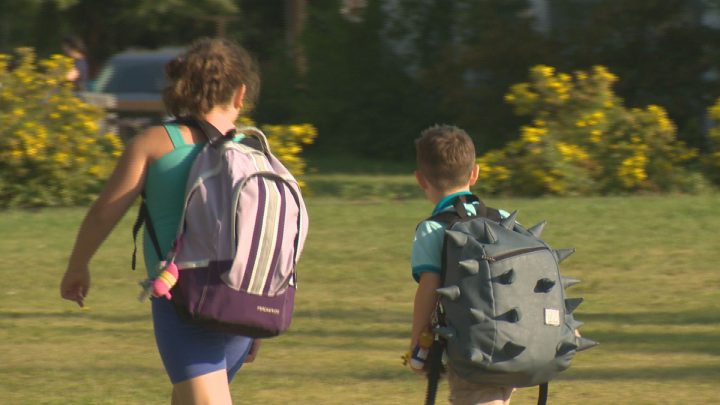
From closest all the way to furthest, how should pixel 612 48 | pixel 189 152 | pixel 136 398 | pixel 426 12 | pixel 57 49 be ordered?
pixel 189 152
pixel 136 398
pixel 612 48
pixel 426 12
pixel 57 49

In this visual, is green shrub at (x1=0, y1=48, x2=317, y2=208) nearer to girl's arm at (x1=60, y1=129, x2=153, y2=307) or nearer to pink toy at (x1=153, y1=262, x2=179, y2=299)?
girl's arm at (x1=60, y1=129, x2=153, y2=307)

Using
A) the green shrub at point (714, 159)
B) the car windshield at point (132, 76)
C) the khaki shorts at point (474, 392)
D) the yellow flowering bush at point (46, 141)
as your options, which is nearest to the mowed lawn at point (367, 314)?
the yellow flowering bush at point (46, 141)

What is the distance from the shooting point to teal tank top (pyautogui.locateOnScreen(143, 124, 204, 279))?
151 inches

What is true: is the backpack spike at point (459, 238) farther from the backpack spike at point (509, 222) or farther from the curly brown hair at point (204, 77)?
the curly brown hair at point (204, 77)

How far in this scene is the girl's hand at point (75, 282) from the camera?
399 centimetres

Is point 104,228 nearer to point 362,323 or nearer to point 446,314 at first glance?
point 446,314

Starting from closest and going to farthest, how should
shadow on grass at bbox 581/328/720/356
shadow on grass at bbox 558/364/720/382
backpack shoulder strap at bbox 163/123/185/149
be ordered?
backpack shoulder strap at bbox 163/123/185/149 → shadow on grass at bbox 558/364/720/382 → shadow on grass at bbox 581/328/720/356

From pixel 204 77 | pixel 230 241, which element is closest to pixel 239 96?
pixel 204 77

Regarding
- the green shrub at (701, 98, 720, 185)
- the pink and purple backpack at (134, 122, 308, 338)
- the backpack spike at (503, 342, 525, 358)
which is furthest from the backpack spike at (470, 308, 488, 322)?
the green shrub at (701, 98, 720, 185)

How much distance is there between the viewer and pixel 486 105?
18078mm

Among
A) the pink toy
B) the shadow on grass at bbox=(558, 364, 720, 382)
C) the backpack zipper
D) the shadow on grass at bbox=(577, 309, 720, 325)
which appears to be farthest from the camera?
the shadow on grass at bbox=(577, 309, 720, 325)

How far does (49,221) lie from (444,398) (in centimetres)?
626

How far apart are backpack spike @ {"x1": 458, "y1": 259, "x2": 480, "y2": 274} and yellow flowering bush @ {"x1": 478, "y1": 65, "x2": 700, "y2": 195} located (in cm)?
914

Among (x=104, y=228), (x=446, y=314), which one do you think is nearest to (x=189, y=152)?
(x=104, y=228)
